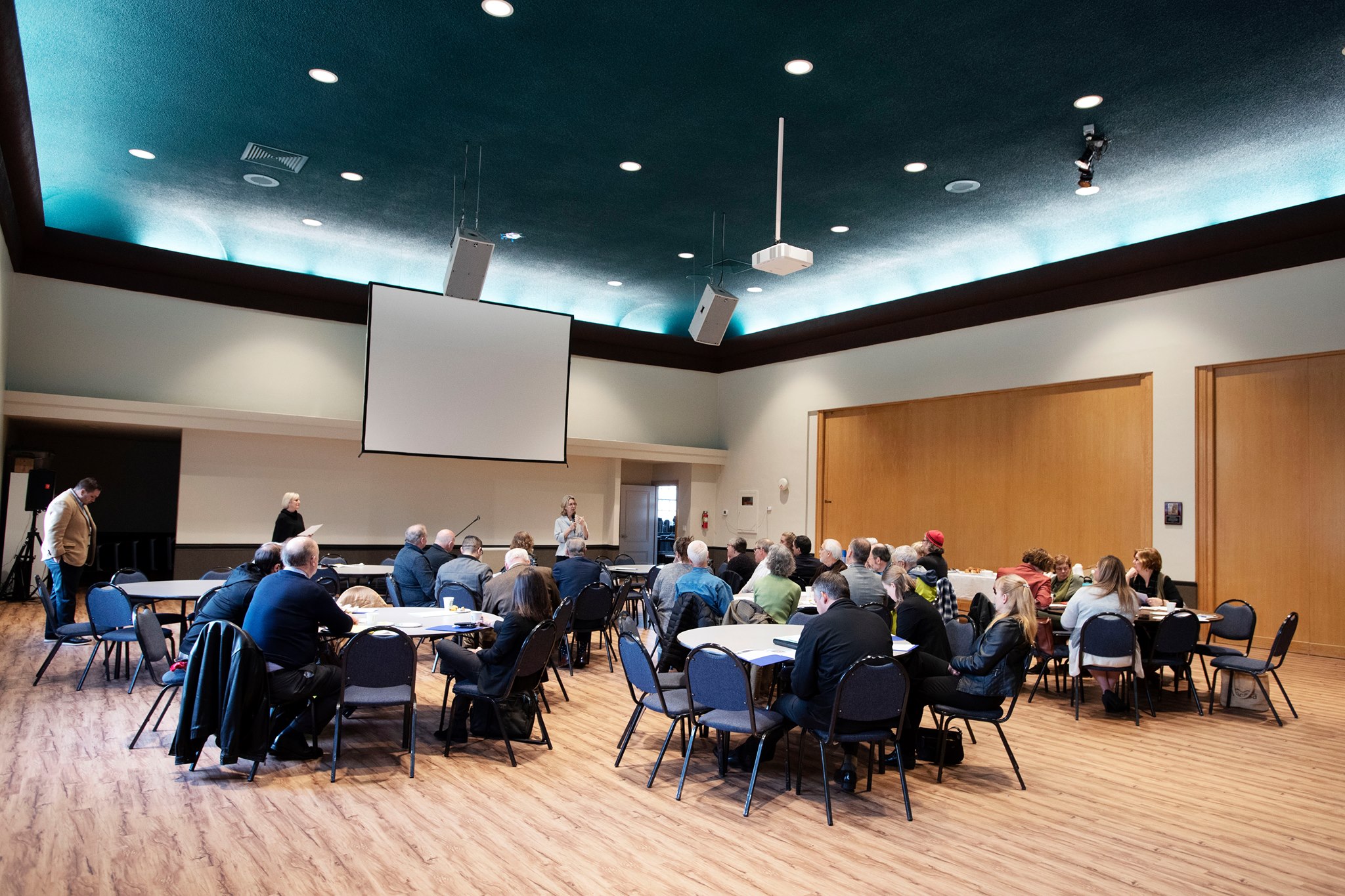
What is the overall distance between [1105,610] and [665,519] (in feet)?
33.0

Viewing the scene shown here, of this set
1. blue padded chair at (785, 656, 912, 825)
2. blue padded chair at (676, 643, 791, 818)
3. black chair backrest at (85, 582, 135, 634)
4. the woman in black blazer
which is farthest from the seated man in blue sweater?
blue padded chair at (785, 656, 912, 825)

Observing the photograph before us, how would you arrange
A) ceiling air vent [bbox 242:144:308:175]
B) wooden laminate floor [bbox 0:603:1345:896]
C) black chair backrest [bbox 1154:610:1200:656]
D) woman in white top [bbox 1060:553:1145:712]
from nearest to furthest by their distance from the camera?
wooden laminate floor [bbox 0:603:1345:896] < woman in white top [bbox 1060:553:1145:712] < black chair backrest [bbox 1154:610:1200:656] < ceiling air vent [bbox 242:144:308:175]

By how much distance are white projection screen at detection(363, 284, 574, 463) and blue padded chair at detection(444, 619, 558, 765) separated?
624 centimetres

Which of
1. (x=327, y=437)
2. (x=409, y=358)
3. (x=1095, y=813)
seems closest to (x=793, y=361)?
(x=409, y=358)

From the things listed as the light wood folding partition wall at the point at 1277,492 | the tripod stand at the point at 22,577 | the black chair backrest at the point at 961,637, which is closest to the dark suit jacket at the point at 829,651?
the black chair backrest at the point at 961,637

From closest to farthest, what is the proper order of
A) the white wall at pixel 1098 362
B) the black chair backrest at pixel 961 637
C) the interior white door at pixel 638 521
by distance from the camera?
1. the black chair backrest at pixel 961 637
2. the white wall at pixel 1098 362
3. the interior white door at pixel 638 521

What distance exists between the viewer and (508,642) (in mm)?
4719

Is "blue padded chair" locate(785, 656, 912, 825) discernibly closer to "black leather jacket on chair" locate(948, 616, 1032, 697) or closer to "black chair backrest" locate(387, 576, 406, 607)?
"black leather jacket on chair" locate(948, 616, 1032, 697)

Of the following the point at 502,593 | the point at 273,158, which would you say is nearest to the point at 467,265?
the point at 273,158

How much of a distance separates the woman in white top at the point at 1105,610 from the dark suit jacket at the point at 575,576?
3760mm

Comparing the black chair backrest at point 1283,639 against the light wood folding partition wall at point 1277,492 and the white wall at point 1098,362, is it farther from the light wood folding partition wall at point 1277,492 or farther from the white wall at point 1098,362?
the white wall at point 1098,362

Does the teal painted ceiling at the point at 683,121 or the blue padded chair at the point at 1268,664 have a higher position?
the teal painted ceiling at the point at 683,121

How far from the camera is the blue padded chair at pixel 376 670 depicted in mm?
4395

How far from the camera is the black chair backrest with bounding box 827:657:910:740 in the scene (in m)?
3.90
